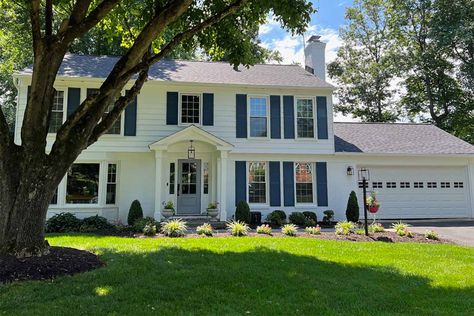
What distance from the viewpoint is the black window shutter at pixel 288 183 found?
48.1 feet

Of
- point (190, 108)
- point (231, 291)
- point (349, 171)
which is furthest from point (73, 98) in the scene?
point (231, 291)

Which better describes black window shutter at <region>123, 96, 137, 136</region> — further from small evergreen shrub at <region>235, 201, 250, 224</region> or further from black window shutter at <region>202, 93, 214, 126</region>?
small evergreen shrub at <region>235, 201, 250, 224</region>

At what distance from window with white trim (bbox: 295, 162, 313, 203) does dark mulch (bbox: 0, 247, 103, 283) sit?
32.6ft

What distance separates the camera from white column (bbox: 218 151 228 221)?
13.6 meters

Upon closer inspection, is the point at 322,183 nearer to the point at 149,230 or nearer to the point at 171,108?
the point at 171,108

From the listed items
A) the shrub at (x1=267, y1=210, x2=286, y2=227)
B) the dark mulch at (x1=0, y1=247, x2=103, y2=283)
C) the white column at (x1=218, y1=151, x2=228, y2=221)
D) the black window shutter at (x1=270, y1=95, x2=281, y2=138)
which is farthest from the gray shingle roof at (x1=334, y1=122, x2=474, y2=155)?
the dark mulch at (x1=0, y1=247, x2=103, y2=283)

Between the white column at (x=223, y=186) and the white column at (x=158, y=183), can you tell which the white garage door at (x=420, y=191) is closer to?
the white column at (x=223, y=186)

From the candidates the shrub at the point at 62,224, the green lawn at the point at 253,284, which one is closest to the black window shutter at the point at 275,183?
the green lawn at the point at 253,284

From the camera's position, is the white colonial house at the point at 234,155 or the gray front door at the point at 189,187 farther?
the gray front door at the point at 189,187

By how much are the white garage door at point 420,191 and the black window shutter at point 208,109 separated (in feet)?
24.0

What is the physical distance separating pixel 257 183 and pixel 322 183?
8.85ft

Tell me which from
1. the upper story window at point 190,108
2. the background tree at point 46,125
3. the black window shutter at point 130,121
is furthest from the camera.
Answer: the upper story window at point 190,108

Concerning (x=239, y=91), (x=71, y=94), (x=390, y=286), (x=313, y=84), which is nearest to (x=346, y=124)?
(x=313, y=84)

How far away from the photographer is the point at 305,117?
15.2m
